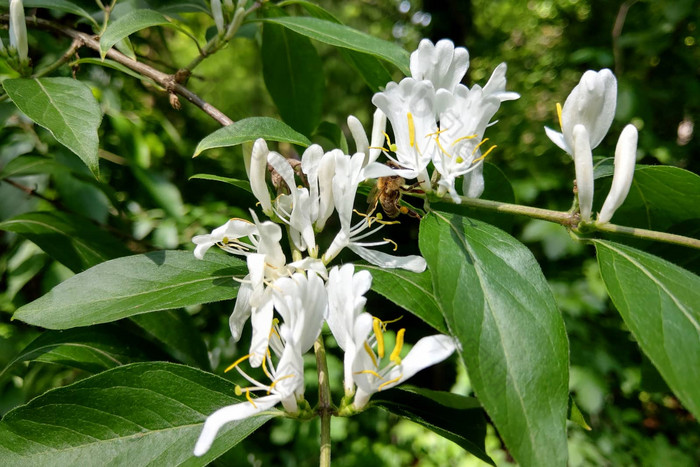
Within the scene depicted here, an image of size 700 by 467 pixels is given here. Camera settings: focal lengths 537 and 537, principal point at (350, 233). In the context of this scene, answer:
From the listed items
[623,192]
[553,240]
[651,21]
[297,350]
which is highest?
[651,21]

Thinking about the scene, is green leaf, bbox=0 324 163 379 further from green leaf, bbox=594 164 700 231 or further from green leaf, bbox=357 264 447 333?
green leaf, bbox=594 164 700 231

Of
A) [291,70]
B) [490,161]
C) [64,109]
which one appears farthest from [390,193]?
[490,161]

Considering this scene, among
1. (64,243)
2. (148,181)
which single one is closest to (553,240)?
(148,181)

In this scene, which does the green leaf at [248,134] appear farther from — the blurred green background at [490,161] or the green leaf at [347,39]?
the blurred green background at [490,161]

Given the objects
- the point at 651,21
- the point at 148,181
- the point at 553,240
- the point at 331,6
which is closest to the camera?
the point at 148,181

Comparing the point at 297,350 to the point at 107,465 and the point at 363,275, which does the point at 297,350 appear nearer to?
the point at 363,275

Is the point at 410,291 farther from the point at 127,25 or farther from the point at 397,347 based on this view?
the point at 127,25

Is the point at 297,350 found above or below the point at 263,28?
below

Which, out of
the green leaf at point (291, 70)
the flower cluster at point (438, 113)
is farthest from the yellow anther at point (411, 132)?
the green leaf at point (291, 70)

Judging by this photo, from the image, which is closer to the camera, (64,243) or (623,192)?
(623,192)
